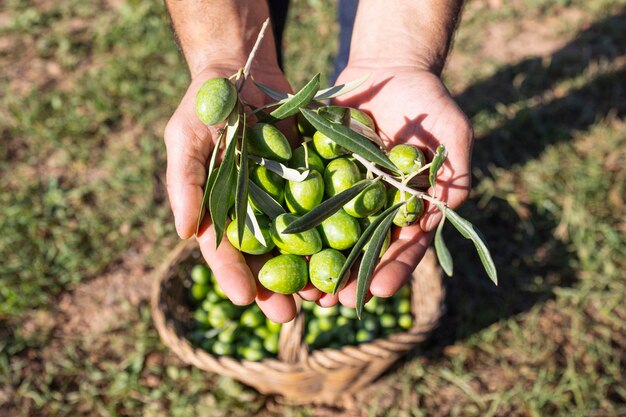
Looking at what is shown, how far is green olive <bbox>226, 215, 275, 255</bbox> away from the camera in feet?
6.88

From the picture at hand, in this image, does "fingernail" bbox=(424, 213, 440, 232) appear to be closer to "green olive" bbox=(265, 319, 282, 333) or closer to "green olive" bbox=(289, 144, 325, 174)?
"green olive" bbox=(289, 144, 325, 174)

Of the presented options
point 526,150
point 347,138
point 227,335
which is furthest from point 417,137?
point 526,150

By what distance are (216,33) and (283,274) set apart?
1.23 metres

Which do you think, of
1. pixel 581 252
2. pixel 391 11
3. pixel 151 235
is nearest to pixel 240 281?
pixel 391 11

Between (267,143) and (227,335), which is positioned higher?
(267,143)

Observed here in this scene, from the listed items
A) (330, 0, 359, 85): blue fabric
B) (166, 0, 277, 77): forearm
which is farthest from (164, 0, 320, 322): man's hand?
(330, 0, 359, 85): blue fabric

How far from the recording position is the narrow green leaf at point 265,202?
6.96 feet

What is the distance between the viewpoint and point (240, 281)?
6.82ft

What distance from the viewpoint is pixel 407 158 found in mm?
2164

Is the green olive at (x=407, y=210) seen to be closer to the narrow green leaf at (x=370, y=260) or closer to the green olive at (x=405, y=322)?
the narrow green leaf at (x=370, y=260)

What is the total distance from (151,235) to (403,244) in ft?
6.85

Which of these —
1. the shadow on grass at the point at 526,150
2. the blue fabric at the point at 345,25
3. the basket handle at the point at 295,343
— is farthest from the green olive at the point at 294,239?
the blue fabric at the point at 345,25

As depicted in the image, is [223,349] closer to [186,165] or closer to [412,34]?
[186,165]

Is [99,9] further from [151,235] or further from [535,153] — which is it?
[535,153]
